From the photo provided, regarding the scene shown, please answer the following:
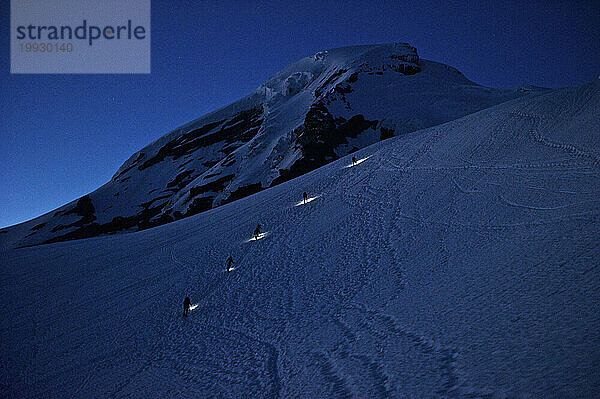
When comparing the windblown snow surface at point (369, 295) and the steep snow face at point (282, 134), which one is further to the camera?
the steep snow face at point (282, 134)

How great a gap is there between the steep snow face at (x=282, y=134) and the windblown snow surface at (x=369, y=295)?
26.5 meters

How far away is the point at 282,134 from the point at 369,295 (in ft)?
156

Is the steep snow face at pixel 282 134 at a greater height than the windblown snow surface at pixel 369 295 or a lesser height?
greater

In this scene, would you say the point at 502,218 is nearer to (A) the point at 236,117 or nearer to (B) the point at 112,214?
(B) the point at 112,214

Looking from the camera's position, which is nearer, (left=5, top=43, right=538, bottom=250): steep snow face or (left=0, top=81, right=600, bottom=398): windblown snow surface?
(left=0, top=81, right=600, bottom=398): windblown snow surface

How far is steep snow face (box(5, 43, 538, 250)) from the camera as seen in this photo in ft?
148

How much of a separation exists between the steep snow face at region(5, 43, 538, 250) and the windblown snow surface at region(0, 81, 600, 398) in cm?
2655

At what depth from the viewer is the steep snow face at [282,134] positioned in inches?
1775

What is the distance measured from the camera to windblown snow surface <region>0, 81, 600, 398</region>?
450 cm

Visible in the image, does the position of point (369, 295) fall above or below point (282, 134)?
below

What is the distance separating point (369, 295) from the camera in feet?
24.9

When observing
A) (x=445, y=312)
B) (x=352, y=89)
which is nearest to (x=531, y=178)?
(x=445, y=312)

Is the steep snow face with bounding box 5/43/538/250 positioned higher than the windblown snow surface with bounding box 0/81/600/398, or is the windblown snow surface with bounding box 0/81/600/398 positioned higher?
the steep snow face with bounding box 5/43/538/250

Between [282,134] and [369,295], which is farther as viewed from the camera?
[282,134]
